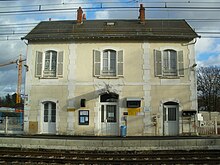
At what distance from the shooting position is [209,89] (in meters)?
46.5

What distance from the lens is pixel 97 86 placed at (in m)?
20.6

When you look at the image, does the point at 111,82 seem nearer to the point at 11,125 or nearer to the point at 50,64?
the point at 50,64

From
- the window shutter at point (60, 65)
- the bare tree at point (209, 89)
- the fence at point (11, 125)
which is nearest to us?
the fence at point (11, 125)

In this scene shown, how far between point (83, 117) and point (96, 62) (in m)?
4.08

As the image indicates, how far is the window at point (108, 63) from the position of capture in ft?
67.9

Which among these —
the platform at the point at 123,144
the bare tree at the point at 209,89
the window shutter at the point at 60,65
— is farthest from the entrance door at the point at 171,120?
the bare tree at the point at 209,89

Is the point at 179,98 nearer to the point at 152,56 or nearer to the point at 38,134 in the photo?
the point at 152,56

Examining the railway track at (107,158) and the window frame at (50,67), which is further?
the window frame at (50,67)

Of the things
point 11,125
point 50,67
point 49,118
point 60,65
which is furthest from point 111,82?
point 11,125

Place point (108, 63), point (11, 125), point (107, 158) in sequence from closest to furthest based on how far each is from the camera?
point (107, 158) < point (108, 63) < point (11, 125)

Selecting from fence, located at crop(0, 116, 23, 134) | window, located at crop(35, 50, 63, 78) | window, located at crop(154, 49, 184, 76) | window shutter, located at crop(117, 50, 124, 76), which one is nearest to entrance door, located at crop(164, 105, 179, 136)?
window, located at crop(154, 49, 184, 76)

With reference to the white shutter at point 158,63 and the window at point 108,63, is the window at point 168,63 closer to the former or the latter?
the white shutter at point 158,63

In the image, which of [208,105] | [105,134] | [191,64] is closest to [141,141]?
[105,134]

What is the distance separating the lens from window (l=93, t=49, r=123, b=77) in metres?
20.7
